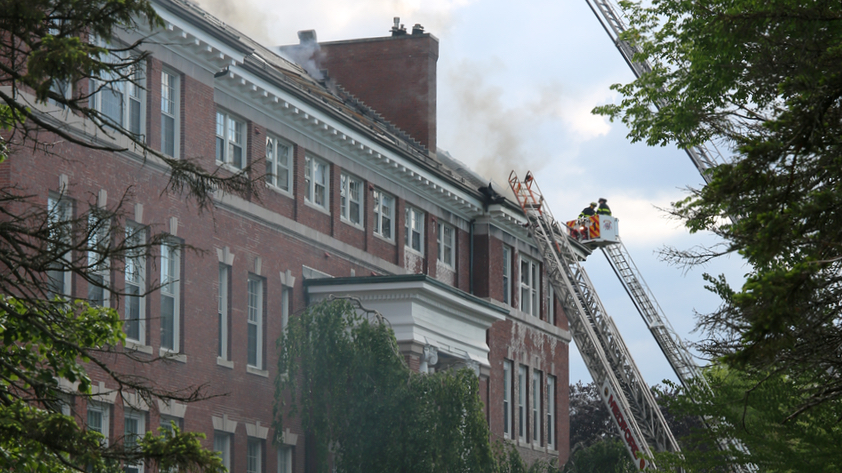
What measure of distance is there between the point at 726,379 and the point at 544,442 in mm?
22655

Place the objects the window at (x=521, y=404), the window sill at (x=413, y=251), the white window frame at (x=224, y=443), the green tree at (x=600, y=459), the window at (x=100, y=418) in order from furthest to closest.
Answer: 1. the window at (x=521, y=404)
2. the green tree at (x=600, y=459)
3. the window sill at (x=413, y=251)
4. the white window frame at (x=224, y=443)
5. the window at (x=100, y=418)

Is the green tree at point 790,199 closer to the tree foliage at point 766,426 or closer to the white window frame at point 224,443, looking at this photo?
the tree foliage at point 766,426

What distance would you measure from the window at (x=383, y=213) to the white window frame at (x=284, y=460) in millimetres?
7236

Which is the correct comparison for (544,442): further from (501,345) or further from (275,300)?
(275,300)

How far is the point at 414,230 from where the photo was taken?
35.0 m

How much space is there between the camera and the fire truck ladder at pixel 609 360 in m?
34.6

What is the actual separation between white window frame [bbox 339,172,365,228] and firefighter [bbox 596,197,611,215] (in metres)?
15.5

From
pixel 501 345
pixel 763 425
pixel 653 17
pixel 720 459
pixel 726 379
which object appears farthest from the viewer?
pixel 501 345

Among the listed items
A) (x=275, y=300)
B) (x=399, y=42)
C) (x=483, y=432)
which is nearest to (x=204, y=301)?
(x=275, y=300)

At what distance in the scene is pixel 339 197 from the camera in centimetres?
3075

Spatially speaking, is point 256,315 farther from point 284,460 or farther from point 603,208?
point 603,208

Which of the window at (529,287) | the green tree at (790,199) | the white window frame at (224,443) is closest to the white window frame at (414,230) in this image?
the window at (529,287)

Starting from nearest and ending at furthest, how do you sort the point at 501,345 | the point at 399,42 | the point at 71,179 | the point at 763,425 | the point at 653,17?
1. the point at 763,425
2. the point at 71,179
3. the point at 653,17
4. the point at 501,345
5. the point at 399,42

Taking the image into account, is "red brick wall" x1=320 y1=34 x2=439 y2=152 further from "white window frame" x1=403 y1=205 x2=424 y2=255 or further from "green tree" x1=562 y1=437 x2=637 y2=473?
"green tree" x1=562 y1=437 x2=637 y2=473
